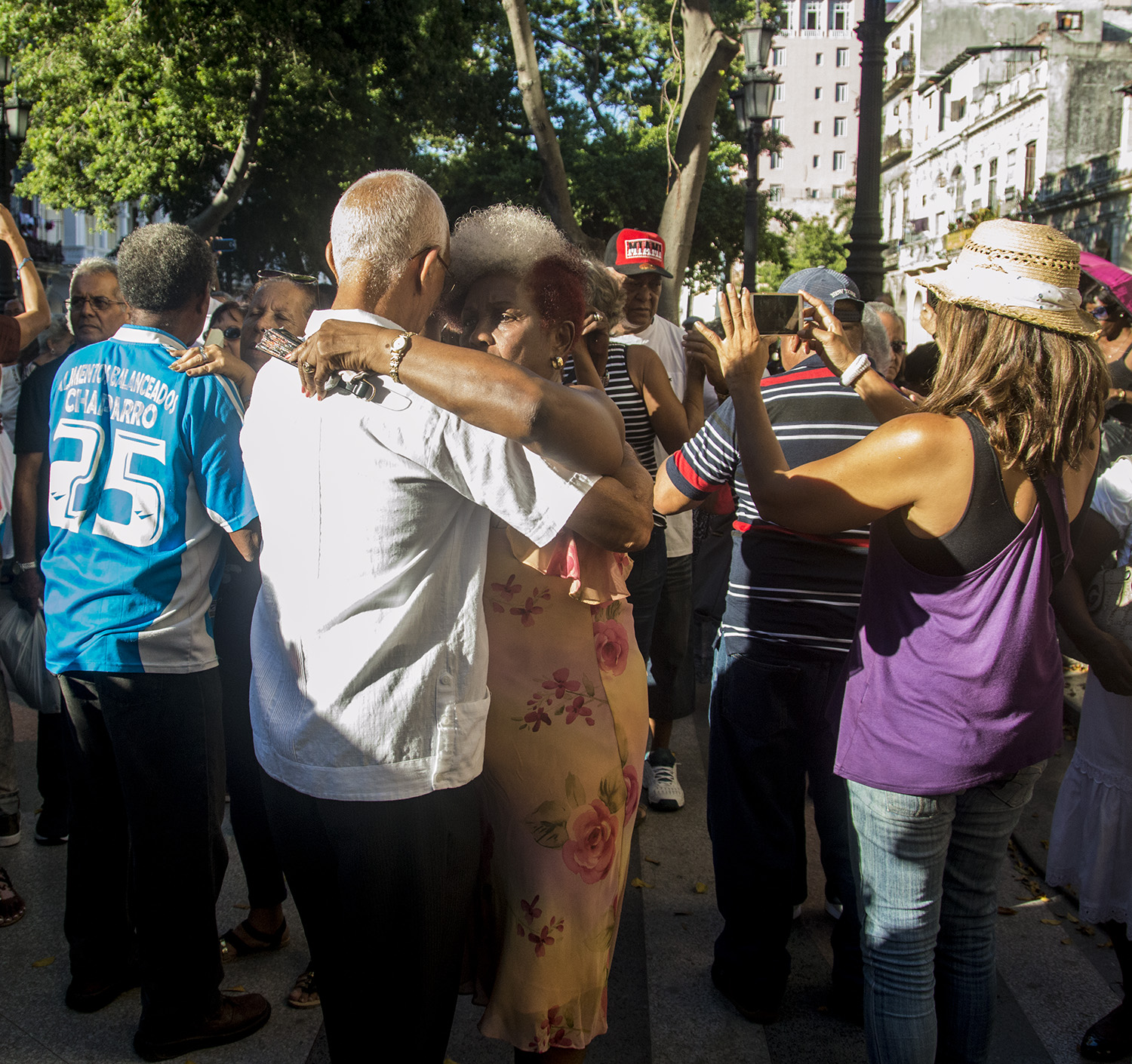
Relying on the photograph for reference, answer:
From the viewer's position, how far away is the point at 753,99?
1233 cm

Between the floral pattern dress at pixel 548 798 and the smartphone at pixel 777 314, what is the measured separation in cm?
120

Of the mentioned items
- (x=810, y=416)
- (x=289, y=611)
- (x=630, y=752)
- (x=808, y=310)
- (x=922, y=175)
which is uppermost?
(x=922, y=175)

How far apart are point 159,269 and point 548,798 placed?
5.71 ft

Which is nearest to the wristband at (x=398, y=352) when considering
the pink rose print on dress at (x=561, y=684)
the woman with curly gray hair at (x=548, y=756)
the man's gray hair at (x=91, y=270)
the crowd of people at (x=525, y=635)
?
the crowd of people at (x=525, y=635)

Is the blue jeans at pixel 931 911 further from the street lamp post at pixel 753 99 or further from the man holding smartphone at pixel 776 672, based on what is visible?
the street lamp post at pixel 753 99

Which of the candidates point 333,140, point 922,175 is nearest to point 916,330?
point 922,175

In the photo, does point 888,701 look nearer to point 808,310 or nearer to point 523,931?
point 523,931

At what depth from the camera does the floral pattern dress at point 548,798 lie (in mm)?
2016

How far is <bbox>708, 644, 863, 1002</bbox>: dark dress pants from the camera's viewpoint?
3000mm

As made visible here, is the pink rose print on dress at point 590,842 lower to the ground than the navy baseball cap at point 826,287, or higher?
lower

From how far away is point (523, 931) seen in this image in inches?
80.0

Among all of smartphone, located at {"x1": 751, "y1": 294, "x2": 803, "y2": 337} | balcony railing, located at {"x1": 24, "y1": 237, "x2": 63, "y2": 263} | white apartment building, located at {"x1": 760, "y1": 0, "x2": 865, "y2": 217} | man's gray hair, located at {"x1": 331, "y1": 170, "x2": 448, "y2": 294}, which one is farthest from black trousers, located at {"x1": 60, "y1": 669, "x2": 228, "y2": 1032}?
white apartment building, located at {"x1": 760, "y1": 0, "x2": 865, "y2": 217}

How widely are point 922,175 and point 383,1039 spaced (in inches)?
2320

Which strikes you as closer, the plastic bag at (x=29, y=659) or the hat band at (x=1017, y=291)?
the hat band at (x=1017, y=291)
